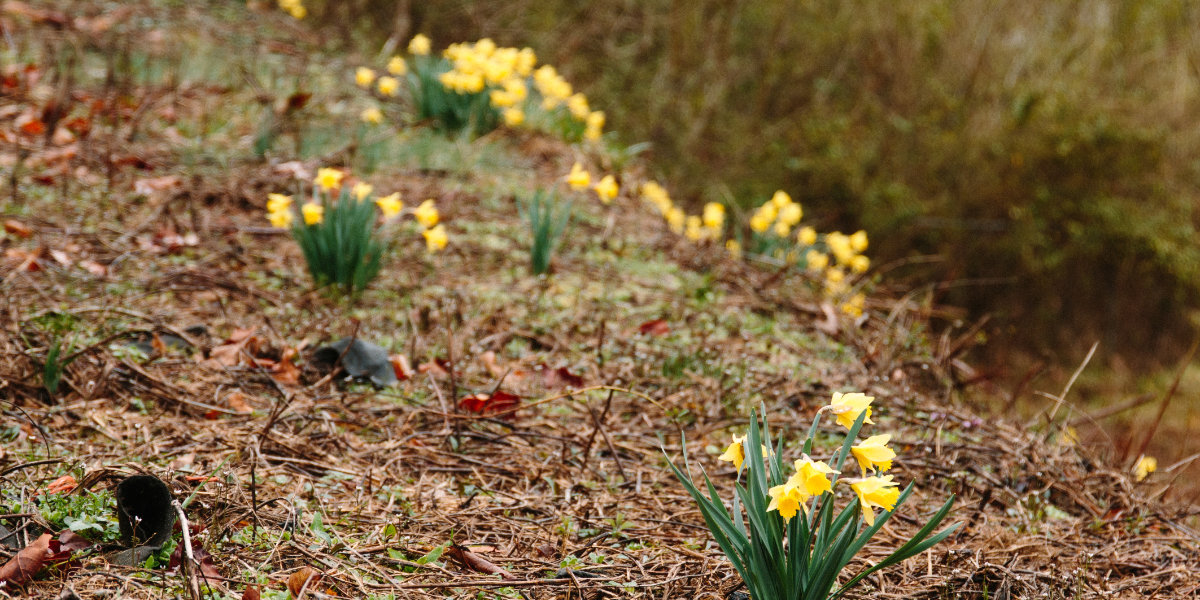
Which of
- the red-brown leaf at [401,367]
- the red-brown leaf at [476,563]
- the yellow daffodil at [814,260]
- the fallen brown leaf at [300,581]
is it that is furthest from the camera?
the yellow daffodil at [814,260]

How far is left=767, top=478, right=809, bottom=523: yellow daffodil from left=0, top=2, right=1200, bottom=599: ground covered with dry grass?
440 mm

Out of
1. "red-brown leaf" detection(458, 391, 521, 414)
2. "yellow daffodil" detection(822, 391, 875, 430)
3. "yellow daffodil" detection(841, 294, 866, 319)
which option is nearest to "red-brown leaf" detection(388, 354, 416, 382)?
"red-brown leaf" detection(458, 391, 521, 414)

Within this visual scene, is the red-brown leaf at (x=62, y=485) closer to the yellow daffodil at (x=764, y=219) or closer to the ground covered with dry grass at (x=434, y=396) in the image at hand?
the ground covered with dry grass at (x=434, y=396)

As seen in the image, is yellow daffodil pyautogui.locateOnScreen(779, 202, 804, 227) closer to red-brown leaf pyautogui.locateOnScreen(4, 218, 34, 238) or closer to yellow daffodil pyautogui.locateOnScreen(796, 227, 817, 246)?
yellow daffodil pyautogui.locateOnScreen(796, 227, 817, 246)

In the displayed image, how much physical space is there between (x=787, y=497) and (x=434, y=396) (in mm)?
1463

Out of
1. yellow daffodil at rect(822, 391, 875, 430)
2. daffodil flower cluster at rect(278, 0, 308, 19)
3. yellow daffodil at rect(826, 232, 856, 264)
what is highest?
daffodil flower cluster at rect(278, 0, 308, 19)

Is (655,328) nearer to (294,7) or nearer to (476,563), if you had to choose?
(476,563)

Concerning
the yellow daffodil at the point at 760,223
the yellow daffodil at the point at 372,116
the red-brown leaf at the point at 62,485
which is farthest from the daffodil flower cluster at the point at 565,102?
the red-brown leaf at the point at 62,485

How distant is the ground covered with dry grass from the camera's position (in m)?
1.67

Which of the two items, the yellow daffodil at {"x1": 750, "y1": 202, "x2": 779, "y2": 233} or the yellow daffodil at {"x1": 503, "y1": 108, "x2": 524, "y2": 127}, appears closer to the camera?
the yellow daffodil at {"x1": 750, "y1": 202, "x2": 779, "y2": 233}

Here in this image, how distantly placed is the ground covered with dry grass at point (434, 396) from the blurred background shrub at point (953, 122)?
471 cm

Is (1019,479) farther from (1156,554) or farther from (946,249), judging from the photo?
(946,249)

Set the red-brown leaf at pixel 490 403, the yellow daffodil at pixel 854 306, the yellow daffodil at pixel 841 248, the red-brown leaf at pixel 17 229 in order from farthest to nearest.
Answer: the yellow daffodil at pixel 841 248 < the yellow daffodil at pixel 854 306 < the red-brown leaf at pixel 17 229 < the red-brown leaf at pixel 490 403

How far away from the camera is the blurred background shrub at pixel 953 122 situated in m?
8.85
